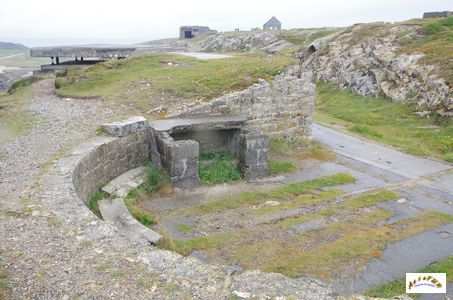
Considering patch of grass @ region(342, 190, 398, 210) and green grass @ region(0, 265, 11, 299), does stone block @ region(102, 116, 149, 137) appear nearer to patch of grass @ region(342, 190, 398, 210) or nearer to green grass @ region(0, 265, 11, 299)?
patch of grass @ region(342, 190, 398, 210)

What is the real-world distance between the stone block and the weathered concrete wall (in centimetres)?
11

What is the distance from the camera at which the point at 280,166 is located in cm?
1120

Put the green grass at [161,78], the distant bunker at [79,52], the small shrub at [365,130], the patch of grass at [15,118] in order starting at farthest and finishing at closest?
the distant bunker at [79,52] < the small shrub at [365,130] < the green grass at [161,78] < the patch of grass at [15,118]

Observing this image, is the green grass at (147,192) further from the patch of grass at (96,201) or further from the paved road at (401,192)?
the paved road at (401,192)

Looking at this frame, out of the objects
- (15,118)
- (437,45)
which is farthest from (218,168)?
(437,45)

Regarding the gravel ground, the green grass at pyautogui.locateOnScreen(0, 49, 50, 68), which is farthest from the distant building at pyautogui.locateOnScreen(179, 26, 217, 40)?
the gravel ground

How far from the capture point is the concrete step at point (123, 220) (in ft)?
22.0

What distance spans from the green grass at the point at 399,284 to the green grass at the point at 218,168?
16.2ft

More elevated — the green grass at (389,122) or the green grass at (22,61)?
the green grass at (22,61)

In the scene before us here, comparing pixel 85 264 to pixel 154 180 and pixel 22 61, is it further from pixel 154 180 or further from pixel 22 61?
pixel 22 61

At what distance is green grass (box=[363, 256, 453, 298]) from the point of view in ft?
18.7

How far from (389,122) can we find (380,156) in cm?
489

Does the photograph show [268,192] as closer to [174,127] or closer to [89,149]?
[174,127]

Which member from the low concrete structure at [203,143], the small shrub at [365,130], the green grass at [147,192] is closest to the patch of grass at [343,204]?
the low concrete structure at [203,143]
